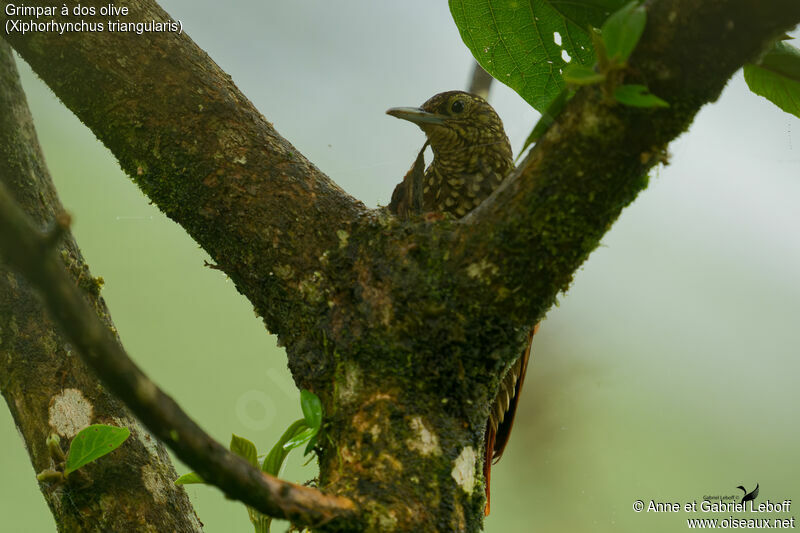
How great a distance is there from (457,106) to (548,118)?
1.01m

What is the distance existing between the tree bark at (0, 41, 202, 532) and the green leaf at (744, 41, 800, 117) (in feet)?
4.34

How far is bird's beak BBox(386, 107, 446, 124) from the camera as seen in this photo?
1.88 m

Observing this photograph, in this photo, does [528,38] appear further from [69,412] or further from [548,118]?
[69,412]

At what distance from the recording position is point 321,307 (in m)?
1.12

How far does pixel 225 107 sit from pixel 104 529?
822mm

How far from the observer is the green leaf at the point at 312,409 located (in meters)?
1.03

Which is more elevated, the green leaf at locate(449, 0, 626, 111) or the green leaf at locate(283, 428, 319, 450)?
the green leaf at locate(449, 0, 626, 111)

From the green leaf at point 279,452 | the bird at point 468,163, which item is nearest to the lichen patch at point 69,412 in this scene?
the green leaf at point 279,452

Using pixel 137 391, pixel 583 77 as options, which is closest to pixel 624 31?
pixel 583 77

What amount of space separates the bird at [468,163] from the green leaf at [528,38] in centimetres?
34

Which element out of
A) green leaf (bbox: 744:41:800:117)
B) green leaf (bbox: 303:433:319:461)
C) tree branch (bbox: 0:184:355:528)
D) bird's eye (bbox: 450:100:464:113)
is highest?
bird's eye (bbox: 450:100:464:113)

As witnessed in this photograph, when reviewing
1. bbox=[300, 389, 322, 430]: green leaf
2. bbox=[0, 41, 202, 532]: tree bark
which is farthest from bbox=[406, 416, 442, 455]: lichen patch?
bbox=[0, 41, 202, 532]: tree bark

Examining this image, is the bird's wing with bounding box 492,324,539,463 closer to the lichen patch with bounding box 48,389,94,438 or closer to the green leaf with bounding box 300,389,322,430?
the green leaf with bounding box 300,389,322,430

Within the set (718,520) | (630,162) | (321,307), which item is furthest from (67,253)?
(718,520)
